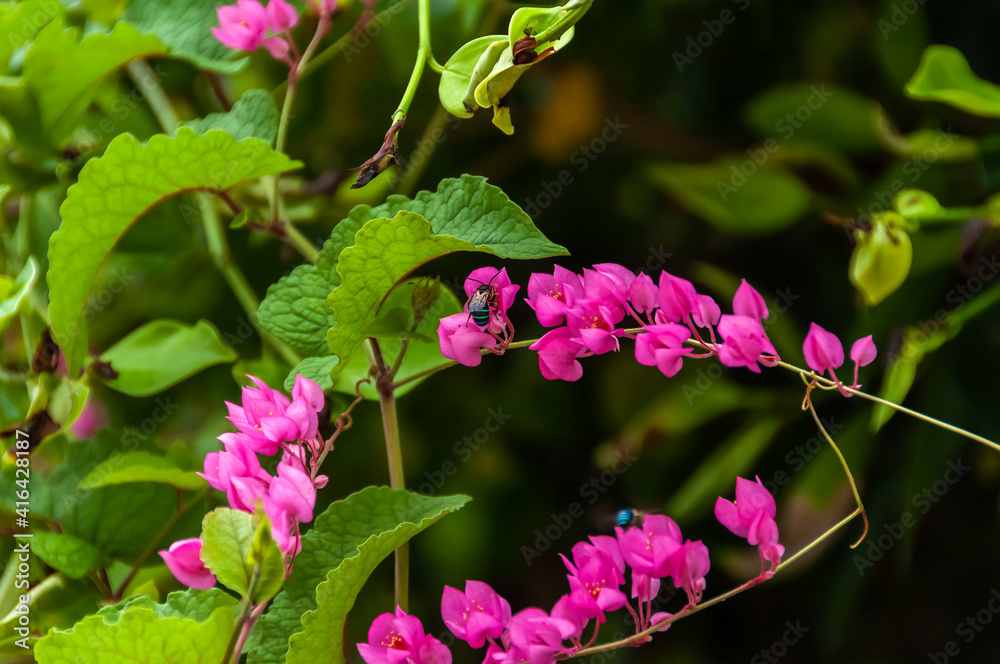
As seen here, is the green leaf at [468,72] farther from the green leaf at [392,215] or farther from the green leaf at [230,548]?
the green leaf at [230,548]

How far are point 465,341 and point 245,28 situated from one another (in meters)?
0.19

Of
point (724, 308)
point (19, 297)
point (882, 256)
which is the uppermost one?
point (19, 297)

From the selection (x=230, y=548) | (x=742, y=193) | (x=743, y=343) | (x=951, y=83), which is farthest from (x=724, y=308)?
(x=230, y=548)

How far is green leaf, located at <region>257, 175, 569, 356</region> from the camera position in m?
0.25

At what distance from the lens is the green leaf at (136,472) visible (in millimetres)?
330

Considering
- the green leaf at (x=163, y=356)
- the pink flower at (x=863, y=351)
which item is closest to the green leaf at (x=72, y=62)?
the green leaf at (x=163, y=356)

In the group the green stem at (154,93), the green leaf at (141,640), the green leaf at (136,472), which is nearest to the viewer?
the green leaf at (141,640)

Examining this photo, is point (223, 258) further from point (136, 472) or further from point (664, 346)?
point (664, 346)

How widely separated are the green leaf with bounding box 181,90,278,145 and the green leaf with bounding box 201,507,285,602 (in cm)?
15

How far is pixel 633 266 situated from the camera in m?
0.59

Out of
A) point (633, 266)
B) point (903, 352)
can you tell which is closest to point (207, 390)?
point (633, 266)

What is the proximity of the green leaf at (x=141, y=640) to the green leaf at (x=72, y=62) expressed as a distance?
0.87 ft

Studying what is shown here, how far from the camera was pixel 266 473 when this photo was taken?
0.26 meters

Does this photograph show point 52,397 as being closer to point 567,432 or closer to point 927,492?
point 567,432
